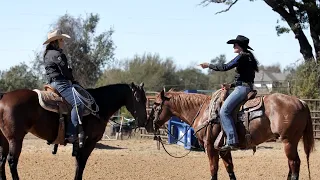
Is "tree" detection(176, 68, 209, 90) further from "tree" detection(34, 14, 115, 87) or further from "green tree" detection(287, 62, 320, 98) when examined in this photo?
"green tree" detection(287, 62, 320, 98)

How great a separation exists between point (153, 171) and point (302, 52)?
17.0 m

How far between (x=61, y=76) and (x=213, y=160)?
9.17 ft

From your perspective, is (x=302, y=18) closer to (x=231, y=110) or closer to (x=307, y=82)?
(x=307, y=82)

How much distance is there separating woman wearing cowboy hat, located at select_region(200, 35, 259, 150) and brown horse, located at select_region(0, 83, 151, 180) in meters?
1.44

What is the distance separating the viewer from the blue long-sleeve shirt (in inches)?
354

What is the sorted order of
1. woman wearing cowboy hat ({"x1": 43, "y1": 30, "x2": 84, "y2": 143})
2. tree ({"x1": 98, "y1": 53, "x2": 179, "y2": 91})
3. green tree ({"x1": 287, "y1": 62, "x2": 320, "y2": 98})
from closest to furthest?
woman wearing cowboy hat ({"x1": 43, "y1": 30, "x2": 84, "y2": 143}) < green tree ({"x1": 287, "y1": 62, "x2": 320, "y2": 98}) < tree ({"x1": 98, "y1": 53, "x2": 179, "y2": 91})

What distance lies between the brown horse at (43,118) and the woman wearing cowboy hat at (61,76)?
0.23 m

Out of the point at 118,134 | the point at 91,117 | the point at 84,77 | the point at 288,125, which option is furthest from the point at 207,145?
the point at 84,77

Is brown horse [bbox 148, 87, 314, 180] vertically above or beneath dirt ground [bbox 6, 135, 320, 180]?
above

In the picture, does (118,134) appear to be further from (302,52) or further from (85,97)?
(85,97)

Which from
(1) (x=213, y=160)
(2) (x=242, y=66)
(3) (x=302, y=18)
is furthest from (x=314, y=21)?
(1) (x=213, y=160)

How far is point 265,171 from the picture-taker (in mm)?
11562

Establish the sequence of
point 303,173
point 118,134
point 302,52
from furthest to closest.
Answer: point 302,52 < point 118,134 < point 303,173

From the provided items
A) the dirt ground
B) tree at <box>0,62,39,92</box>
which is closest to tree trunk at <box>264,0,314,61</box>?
the dirt ground
